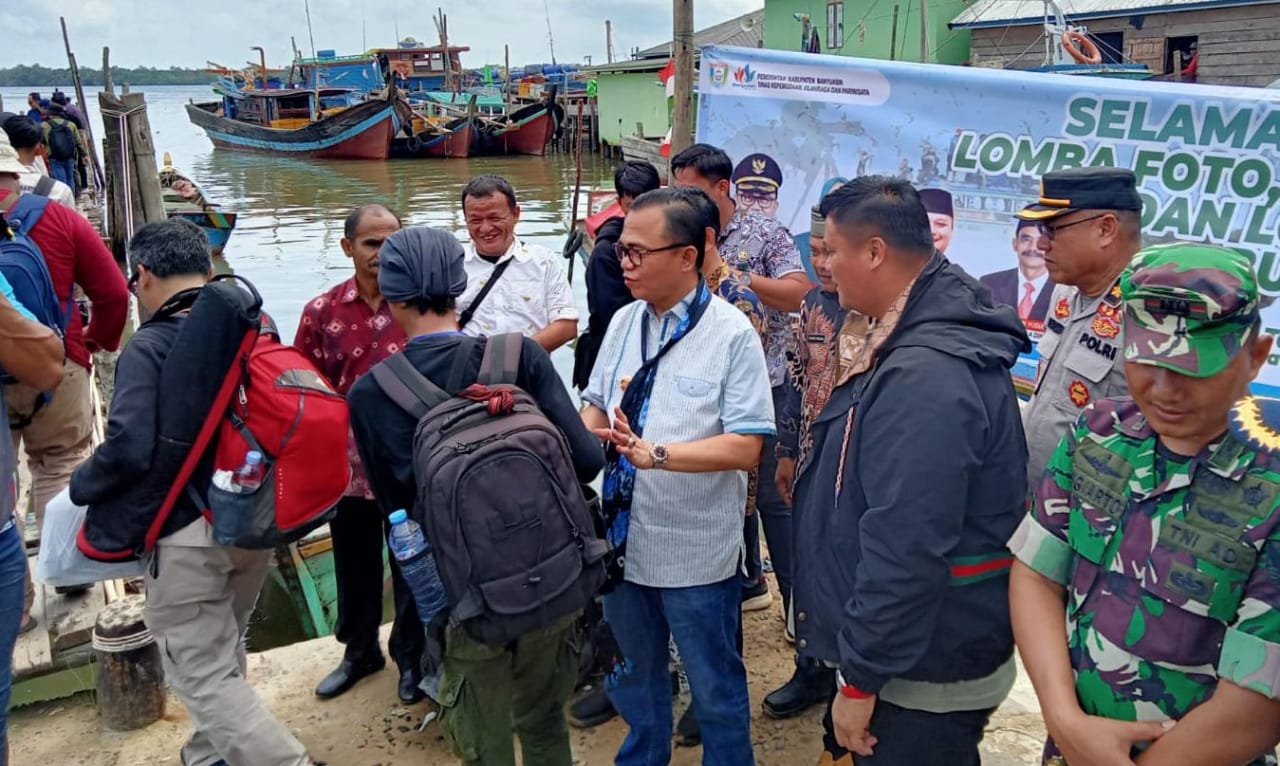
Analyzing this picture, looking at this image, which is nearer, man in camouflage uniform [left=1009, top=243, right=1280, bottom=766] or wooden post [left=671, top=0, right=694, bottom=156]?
man in camouflage uniform [left=1009, top=243, right=1280, bottom=766]

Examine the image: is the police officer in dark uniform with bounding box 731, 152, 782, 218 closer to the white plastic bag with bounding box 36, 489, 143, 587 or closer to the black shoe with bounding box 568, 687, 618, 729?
the black shoe with bounding box 568, 687, 618, 729

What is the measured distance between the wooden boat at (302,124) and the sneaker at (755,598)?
30.9 meters

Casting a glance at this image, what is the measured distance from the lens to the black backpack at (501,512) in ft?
6.02

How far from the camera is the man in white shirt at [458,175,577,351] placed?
3.26 meters

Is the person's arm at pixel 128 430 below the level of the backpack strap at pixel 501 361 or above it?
below

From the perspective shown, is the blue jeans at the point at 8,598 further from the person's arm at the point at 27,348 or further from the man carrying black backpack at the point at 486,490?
the man carrying black backpack at the point at 486,490

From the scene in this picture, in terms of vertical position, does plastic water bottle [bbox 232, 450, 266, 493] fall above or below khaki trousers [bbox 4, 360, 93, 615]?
above

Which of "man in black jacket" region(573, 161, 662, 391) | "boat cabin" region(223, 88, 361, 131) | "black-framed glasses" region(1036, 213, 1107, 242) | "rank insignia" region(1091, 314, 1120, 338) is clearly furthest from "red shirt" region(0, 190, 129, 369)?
"boat cabin" region(223, 88, 361, 131)

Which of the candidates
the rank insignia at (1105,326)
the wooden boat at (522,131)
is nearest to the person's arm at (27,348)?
the rank insignia at (1105,326)

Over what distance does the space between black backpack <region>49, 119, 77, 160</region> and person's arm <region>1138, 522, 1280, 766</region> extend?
14860 millimetres

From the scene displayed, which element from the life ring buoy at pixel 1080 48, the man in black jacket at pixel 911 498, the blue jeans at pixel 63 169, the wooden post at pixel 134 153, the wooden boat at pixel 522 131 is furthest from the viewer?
the wooden boat at pixel 522 131

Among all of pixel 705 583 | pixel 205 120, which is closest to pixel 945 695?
pixel 705 583

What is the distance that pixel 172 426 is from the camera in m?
2.17

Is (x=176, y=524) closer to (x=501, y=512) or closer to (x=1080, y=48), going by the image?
(x=501, y=512)
